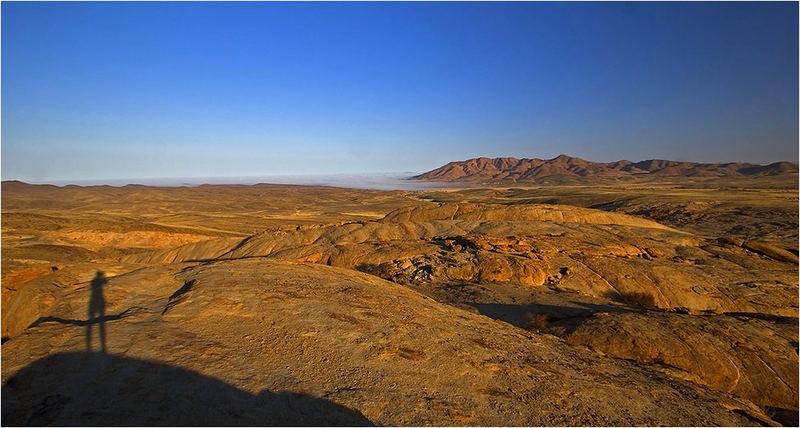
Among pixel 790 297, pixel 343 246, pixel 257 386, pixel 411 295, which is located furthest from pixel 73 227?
pixel 790 297

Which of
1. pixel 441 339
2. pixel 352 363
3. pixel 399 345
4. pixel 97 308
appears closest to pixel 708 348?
pixel 441 339

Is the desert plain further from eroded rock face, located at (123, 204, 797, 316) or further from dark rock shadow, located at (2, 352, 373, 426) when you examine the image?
eroded rock face, located at (123, 204, 797, 316)

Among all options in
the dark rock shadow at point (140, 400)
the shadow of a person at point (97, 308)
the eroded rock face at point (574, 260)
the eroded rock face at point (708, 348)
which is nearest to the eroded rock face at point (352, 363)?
the dark rock shadow at point (140, 400)

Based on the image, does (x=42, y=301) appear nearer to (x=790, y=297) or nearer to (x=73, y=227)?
(x=790, y=297)

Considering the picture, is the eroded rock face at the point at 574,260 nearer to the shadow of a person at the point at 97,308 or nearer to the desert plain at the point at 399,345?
the desert plain at the point at 399,345

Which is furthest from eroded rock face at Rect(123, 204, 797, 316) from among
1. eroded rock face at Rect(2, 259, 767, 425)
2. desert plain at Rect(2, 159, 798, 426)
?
eroded rock face at Rect(2, 259, 767, 425)

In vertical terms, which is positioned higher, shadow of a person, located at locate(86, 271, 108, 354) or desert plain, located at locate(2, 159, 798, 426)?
shadow of a person, located at locate(86, 271, 108, 354)
